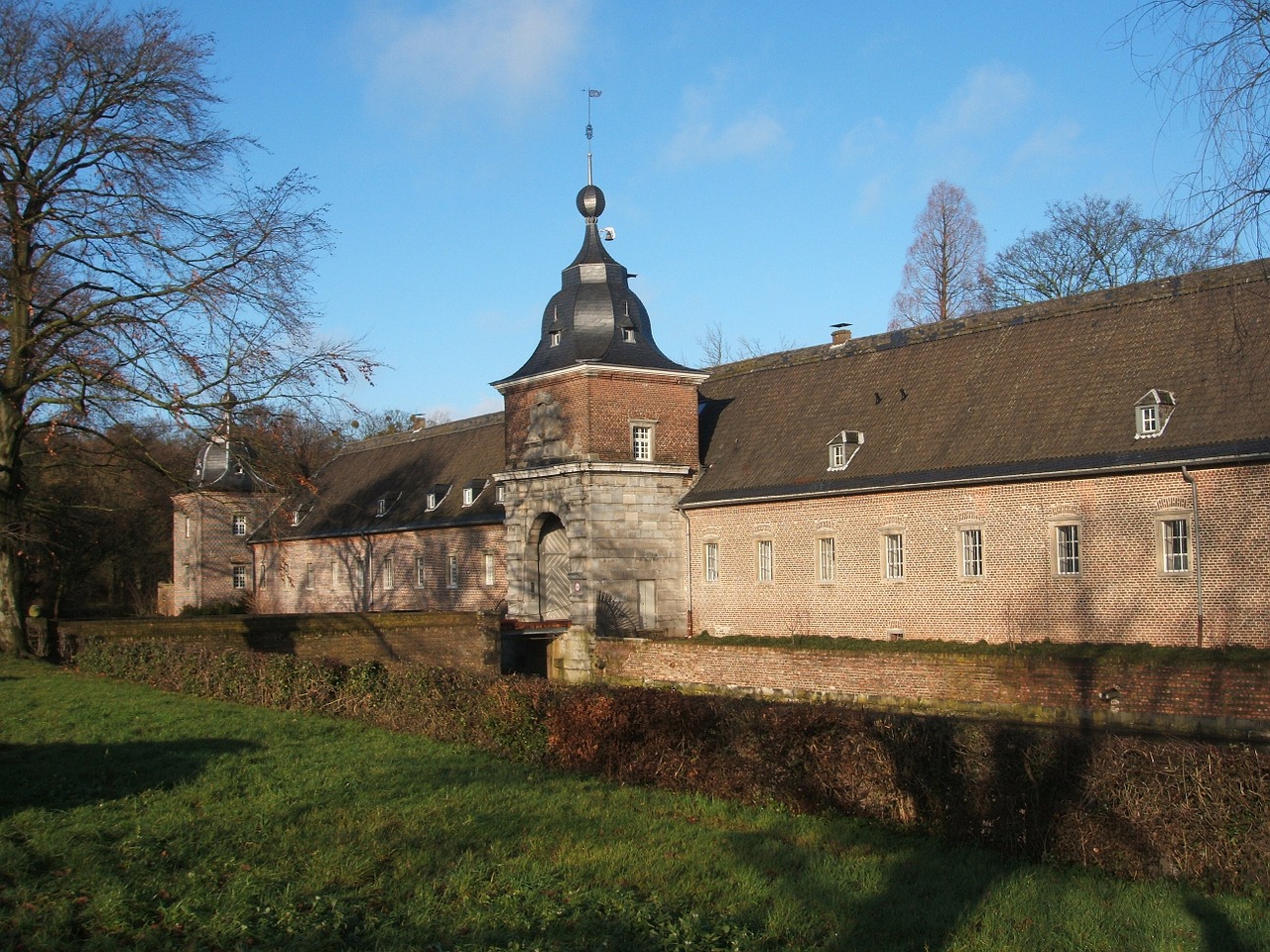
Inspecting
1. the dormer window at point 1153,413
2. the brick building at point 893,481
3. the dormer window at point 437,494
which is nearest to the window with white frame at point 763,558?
the brick building at point 893,481

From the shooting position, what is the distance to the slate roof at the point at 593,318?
32969mm

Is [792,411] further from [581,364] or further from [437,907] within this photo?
[437,907]

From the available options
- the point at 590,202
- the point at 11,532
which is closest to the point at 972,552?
the point at 590,202

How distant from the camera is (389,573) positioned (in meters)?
43.9

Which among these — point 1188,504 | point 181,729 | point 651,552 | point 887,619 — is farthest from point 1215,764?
point 651,552

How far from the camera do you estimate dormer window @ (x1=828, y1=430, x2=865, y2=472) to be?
2907 cm

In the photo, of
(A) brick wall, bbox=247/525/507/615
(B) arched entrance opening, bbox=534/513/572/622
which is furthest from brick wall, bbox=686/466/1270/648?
(A) brick wall, bbox=247/525/507/615

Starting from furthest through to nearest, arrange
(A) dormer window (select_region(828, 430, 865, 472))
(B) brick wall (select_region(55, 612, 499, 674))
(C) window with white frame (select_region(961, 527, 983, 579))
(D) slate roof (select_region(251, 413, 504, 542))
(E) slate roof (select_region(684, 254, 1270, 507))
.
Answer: (D) slate roof (select_region(251, 413, 504, 542)) → (A) dormer window (select_region(828, 430, 865, 472)) → (B) brick wall (select_region(55, 612, 499, 674)) → (C) window with white frame (select_region(961, 527, 983, 579)) → (E) slate roof (select_region(684, 254, 1270, 507))

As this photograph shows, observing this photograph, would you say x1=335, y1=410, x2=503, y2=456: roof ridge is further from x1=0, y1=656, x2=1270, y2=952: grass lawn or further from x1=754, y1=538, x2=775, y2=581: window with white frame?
x1=0, y1=656, x2=1270, y2=952: grass lawn

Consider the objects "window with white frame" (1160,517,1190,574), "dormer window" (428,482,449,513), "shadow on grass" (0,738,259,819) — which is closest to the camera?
"shadow on grass" (0,738,259,819)

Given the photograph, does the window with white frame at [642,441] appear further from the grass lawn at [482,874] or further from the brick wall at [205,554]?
the brick wall at [205,554]

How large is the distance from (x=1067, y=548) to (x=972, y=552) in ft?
6.94

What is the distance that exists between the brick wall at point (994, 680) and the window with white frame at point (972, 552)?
16.7ft

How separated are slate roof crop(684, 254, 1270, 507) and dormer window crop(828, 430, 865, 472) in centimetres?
27
